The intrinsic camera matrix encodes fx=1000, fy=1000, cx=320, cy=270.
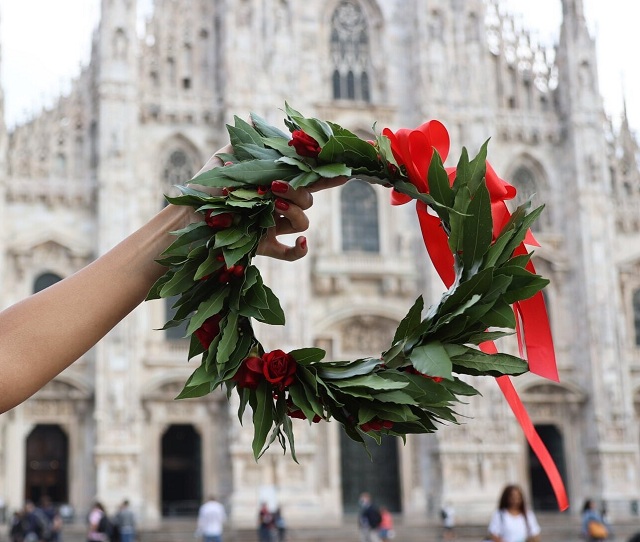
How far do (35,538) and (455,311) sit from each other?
15.7 meters

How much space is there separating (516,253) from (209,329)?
0.64 m

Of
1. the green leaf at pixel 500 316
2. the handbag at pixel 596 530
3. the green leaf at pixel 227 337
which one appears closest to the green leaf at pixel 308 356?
the green leaf at pixel 227 337

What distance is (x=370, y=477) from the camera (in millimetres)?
23516

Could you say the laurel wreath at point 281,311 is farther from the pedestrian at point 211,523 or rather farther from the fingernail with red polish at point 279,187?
the pedestrian at point 211,523

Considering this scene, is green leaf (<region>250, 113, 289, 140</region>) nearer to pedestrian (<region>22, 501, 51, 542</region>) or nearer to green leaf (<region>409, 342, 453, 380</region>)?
green leaf (<region>409, 342, 453, 380</region>)

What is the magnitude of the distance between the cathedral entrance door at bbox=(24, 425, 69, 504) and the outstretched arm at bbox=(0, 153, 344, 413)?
21.0m

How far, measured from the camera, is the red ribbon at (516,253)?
2.06 meters

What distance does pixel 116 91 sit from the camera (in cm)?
2266

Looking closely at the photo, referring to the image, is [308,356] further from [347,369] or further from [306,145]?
[306,145]

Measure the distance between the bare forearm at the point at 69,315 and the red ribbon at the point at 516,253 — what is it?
2.07ft

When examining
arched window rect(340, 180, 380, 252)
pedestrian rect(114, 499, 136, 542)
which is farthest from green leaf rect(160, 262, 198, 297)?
arched window rect(340, 180, 380, 252)

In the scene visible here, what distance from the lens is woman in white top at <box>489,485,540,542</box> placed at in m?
6.82

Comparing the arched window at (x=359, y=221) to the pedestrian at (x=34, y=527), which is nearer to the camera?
the pedestrian at (x=34, y=527)

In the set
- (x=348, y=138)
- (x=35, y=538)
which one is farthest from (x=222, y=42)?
(x=348, y=138)
